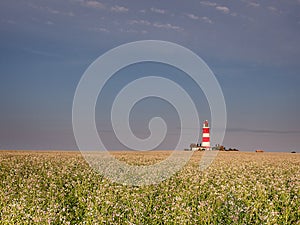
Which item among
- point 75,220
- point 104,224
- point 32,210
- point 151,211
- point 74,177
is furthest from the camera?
point 74,177

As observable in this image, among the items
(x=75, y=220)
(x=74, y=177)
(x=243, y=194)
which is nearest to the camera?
(x=75, y=220)

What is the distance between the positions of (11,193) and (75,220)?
4.44 m

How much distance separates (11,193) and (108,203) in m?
4.96

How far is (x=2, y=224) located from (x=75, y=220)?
1.99 meters

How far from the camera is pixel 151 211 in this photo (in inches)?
426

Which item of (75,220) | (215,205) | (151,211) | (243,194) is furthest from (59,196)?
(243,194)

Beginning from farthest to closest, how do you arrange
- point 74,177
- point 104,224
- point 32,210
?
point 74,177 → point 32,210 → point 104,224

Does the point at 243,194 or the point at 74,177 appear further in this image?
the point at 74,177

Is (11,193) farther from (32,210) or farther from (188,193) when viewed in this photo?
(188,193)

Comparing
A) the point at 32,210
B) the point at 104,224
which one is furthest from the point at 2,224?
the point at 104,224

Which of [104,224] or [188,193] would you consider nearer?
[104,224]

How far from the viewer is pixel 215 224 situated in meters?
9.10

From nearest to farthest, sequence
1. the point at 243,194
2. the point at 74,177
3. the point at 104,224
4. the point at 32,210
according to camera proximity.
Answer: the point at 104,224 < the point at 32,210 < the point at 243,194 < the point at 74,177

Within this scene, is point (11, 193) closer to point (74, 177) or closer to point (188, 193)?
point (74, 177)
